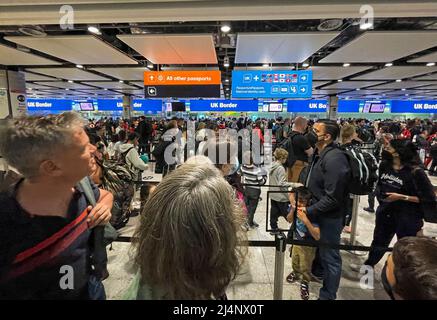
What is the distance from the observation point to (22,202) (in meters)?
0.98

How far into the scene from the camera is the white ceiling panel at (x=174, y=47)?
195 inches

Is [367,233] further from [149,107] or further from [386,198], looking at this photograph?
[149,107]

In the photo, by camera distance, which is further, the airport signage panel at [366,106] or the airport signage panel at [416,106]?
the airport signage panel at [366,106]

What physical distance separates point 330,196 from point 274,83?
527cm

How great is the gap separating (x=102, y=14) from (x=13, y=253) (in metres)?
3.81

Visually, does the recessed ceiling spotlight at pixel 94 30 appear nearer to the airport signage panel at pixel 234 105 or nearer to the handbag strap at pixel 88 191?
the handbag strap at pixel 88 191

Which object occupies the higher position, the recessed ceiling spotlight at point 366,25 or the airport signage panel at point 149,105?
the recessed ceiling spotlight at point 366,25

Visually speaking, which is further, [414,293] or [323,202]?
[323,202]

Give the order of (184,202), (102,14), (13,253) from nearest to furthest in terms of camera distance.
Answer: (184,202), (13,253), (102,14)

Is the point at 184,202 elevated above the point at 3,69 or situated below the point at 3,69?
below

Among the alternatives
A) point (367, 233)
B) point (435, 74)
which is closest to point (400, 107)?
point (435, 74)

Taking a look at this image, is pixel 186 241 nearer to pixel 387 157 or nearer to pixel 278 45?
pixel 387 157

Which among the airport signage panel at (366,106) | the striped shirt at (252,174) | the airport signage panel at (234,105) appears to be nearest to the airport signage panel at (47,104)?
the airport signage panel at (234,105)

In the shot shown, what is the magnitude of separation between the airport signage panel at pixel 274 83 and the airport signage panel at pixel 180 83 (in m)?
0.71
